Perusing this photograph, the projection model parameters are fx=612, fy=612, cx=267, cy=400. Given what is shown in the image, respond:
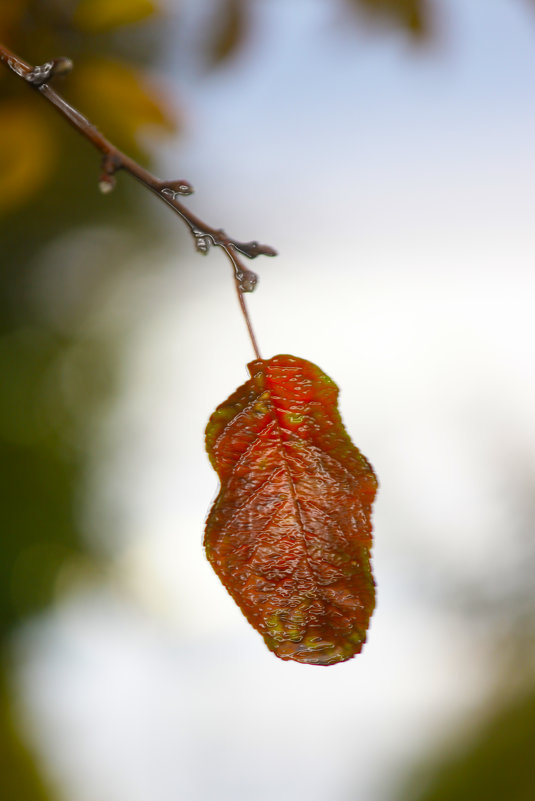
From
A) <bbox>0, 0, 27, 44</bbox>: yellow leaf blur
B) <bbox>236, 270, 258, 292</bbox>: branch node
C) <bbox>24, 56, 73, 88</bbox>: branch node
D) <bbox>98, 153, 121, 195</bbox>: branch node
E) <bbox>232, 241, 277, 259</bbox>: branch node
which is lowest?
<bbox>236, 270, 258, 292</bbox>: branch node

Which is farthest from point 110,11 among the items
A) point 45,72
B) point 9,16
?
point 45,72

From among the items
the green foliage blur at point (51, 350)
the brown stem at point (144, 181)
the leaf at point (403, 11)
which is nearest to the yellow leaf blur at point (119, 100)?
the green foliage blur at point (51, 350)

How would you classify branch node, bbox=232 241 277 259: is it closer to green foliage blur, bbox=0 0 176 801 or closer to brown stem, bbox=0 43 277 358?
brown stem, bbox=0 43 277 358

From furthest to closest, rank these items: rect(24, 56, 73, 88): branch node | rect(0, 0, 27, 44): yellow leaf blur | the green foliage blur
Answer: the green foliage blur → rect(0, 0, 27, 44): yellow leaf blur → rect(24, 56, 73, 88): branch node

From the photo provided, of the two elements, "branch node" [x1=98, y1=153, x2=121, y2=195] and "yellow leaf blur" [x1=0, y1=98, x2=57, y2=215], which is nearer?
"branch node" [x1=98, y1=153, x2=121, y2=195]

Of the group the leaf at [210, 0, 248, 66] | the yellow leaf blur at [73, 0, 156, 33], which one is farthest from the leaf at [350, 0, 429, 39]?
the yellow leaf blur at [73, 0, 156, 33]

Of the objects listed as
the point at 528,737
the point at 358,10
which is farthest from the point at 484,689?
the point at 358,10

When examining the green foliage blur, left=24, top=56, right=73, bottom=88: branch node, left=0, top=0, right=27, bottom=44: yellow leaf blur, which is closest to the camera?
left=24, top=56, right=73, bottom=88: branch node

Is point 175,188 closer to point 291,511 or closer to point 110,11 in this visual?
point 291,511

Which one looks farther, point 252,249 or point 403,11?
point 403,11
